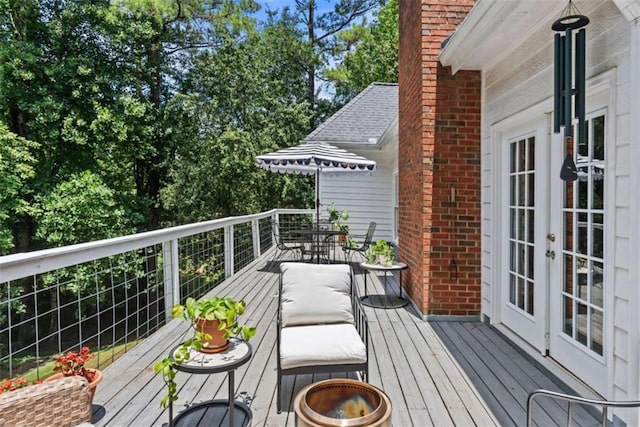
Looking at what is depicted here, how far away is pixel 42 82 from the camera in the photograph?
12.4 m

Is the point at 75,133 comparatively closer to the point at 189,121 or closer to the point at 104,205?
the point at 104,205

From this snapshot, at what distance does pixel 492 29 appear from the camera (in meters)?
3.32

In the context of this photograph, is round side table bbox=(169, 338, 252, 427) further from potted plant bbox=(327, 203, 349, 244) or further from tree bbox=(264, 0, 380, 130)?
tree bbox=(264, 0, 380, 130)

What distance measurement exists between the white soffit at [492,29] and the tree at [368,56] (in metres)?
14.3

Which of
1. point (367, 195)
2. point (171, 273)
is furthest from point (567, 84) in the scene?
point (367, 195)

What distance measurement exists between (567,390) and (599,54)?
Answer: 2.30 metres

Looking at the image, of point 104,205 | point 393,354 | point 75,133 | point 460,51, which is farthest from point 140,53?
point 393,354

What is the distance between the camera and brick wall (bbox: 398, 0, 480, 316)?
175 inches

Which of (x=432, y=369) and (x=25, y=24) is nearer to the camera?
(x=432, y=369)

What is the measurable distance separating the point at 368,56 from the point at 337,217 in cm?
1092

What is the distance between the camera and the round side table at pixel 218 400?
2.16 metres

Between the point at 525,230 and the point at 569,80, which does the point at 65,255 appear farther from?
the point at 525,230

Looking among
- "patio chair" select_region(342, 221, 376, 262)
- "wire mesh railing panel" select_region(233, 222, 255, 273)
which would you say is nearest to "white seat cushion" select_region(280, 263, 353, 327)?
"patio chair" select_region(342, 221, 376, 262)

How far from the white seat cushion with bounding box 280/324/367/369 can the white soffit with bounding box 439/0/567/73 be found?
267 cm
